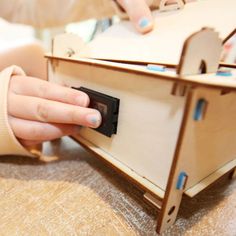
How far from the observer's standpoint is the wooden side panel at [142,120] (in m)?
0.22

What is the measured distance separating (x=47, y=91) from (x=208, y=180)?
0.87 ft

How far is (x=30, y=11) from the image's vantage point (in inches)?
29.0

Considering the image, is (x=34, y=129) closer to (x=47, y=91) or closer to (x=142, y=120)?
(x=47, y=91)

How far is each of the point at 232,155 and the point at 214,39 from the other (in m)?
0.18

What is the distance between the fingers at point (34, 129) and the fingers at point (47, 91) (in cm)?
4

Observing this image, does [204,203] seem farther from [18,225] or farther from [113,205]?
[18,225]

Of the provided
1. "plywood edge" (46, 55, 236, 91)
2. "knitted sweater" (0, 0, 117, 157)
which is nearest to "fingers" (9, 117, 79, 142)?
"plywood edge" (46, 55, 236, 91)

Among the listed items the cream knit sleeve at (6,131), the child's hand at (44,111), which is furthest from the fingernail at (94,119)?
the cream knit sleeve at (6,131)

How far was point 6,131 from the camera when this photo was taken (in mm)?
322

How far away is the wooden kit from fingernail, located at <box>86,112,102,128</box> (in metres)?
0.02

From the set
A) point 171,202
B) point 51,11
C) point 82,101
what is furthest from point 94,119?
point 51,11

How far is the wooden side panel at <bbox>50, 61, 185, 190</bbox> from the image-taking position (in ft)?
0.72

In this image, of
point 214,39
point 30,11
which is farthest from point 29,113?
point 30,11

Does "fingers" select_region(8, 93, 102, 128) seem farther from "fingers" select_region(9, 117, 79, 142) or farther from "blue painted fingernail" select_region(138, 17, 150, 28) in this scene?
"blue painted fingernail" select_region(138, 17, 150, 28)
